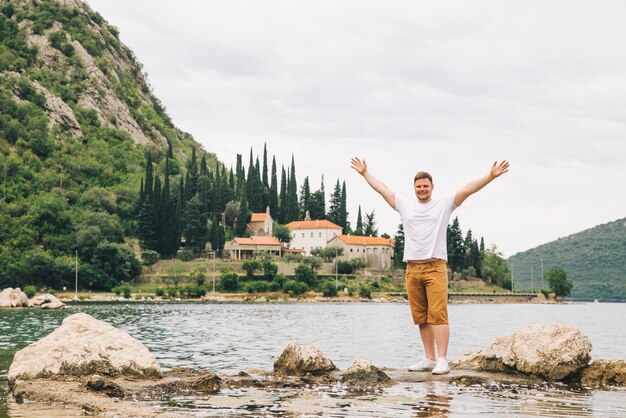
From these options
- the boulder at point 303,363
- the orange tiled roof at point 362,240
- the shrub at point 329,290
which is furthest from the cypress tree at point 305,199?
the boulder at point 303,363

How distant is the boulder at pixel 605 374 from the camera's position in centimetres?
1101

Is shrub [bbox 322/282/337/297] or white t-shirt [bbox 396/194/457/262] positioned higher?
white t-shirt [bbox 396/194/457/262]

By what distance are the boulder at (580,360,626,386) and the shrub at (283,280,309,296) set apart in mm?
82557

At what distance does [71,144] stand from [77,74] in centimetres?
3220

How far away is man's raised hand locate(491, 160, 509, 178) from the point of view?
30.4ft

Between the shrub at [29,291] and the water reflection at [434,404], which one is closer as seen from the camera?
the water reflection at [434,404]

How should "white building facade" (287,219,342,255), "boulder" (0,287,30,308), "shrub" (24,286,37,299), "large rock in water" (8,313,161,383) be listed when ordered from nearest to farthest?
"large rock in water" (8,313,161,383) → "boulder" (0,287,30,308) → "shrub" (24,286,37,299) → "white building facade" (287,219,342,255)

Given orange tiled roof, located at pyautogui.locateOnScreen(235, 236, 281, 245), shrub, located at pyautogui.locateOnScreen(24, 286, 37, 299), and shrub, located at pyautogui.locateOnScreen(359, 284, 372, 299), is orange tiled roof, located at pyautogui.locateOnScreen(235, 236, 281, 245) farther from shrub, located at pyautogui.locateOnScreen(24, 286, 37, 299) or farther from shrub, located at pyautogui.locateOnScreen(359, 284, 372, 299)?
shrub, located at pyautogui.locateOnScreen(24, 286, 37, 299)

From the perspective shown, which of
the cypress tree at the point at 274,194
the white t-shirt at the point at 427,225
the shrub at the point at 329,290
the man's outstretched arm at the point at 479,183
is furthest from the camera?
the cypress tree at the point at 274,194

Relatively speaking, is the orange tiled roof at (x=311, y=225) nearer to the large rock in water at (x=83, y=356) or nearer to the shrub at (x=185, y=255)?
the shrub at (x=185, y=255)

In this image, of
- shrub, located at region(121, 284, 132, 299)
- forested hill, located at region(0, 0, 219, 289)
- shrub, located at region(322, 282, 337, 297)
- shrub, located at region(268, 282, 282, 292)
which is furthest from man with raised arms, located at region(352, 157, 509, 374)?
shrub, located at region(322, 282, 337, 297)

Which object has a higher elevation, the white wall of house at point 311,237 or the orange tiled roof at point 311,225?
the orange tiled roof at point 311,225

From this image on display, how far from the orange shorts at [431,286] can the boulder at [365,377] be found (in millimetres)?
1070

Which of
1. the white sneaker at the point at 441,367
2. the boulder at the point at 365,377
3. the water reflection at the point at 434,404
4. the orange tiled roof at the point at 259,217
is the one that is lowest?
the water reflection at the point at 434,404
